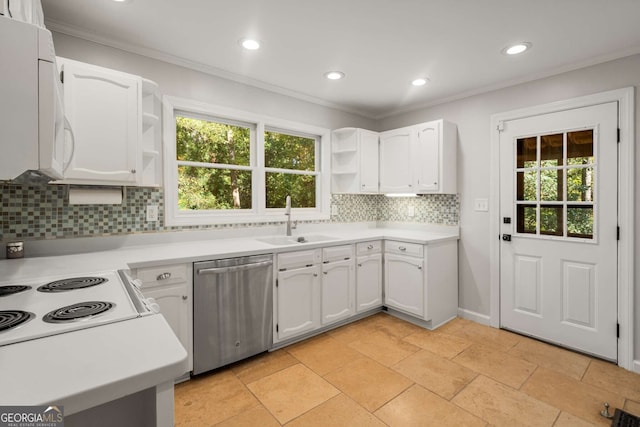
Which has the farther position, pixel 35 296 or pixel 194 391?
pixel 194 391

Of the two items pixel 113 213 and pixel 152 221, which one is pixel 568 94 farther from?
pixel 113 213

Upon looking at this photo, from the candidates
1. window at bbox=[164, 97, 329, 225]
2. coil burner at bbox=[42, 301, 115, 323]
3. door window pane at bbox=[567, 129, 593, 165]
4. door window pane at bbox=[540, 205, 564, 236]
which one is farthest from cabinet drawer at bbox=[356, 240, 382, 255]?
coil burner at bbox=[42, 301, 115, 323]

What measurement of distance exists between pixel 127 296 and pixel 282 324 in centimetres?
158

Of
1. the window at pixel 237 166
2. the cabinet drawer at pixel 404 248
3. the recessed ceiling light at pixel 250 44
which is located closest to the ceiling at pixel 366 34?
the recessed ceiling light at pixel 250 44

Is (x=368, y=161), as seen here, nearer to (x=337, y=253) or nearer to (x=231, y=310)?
(x=337, y=253)

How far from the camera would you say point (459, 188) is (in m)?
3.40

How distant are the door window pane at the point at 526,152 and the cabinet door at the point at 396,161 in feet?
3.35

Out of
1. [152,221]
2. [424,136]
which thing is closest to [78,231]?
[152,221]

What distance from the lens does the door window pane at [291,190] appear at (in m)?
3.33

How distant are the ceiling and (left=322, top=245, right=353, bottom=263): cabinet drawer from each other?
1.65 metres

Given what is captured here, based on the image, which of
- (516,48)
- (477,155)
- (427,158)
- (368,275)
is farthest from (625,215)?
(368,275)

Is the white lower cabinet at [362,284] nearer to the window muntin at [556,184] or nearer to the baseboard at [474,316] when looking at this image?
the baseboard at [474,316]

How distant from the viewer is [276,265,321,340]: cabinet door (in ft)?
8.46

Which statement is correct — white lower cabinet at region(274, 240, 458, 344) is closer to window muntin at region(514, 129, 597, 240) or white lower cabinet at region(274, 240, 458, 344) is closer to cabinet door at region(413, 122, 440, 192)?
cabinet door at region(413, 122, 440, 192)
